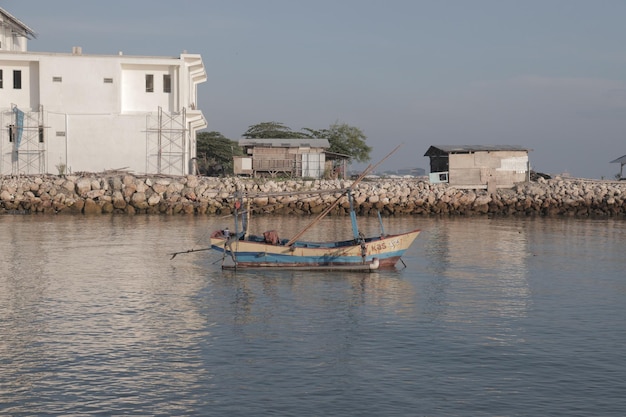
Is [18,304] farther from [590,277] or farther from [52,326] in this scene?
[590,277]

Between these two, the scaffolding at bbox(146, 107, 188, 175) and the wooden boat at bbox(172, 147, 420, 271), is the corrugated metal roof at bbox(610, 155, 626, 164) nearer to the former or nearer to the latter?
the scaffolding at bbox(146, 107, 188, 175)

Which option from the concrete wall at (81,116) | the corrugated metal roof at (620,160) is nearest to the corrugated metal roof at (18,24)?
the concrete wall at (81,116)

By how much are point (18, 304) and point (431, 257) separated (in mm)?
17156

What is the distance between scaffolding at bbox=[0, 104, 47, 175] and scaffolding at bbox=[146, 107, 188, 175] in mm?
7628

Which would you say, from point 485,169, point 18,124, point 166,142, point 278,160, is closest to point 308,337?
point 166,142

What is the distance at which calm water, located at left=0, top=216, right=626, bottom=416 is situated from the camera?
46.0 feet

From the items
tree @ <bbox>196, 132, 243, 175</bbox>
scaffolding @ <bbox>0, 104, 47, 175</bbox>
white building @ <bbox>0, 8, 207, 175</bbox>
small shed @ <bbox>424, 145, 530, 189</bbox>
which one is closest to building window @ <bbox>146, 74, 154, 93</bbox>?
white building @ <bbox>0, 8, 207, 175</bbox>

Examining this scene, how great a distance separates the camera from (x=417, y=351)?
1719 cm

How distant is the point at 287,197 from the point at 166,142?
1041 cm

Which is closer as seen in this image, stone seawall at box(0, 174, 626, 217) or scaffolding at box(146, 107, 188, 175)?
stone seawall at box(0, 174, 626, 217)

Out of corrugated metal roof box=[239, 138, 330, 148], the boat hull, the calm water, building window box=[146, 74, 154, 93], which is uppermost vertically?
building window box=[146, 74, 154, 93]

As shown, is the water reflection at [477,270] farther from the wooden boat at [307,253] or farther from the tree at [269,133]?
the tree at [269,133]

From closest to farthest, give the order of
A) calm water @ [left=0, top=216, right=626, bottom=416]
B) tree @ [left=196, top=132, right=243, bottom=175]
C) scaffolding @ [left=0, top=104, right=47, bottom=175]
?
1. calm water @ [left=0, top=216, right=626, bottom=416]
2. scaffolding @ [left=0, top=104, right=47, bottom=175]
3. tree @ [left=196, top=132, right=243, bottom=175]

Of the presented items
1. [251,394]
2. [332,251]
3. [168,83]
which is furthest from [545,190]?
[251,394]
